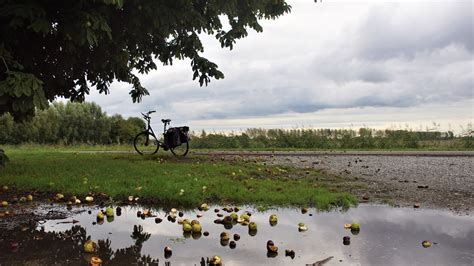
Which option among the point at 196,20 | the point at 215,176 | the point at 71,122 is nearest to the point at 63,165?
the point at 215,176

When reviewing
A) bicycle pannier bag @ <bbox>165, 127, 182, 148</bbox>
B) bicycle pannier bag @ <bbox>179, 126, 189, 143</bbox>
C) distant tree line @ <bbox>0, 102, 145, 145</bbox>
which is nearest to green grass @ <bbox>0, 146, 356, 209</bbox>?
bicycle pannier bag @ <bbox>165, 127, 182, 148</bbox>

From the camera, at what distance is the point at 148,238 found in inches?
236

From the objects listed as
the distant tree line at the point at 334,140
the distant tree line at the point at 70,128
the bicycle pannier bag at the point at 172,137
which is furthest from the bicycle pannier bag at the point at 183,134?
the distant tree line at the point at 70,128

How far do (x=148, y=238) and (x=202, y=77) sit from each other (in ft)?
20.7

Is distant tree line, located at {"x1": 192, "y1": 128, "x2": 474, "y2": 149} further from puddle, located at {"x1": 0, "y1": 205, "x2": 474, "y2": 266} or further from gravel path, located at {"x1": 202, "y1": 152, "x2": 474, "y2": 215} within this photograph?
puddle, located at {"x1": 0, "y1": 205, "x2": 474, "y2": 266}

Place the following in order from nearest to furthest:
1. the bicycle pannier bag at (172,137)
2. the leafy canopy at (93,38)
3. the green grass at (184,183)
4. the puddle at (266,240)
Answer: the puddle at (266,240) → the leafy canopy at (93,38) → the green grass at (184,183) → the bicycle pannier bag at (172,137)

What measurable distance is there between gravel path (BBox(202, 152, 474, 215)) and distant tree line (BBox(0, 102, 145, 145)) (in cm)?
2798

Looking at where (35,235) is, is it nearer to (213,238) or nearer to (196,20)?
(213,238)

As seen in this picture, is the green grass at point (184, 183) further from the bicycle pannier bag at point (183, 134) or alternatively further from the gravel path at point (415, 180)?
the bicycle pannier bag at point (183, 134)

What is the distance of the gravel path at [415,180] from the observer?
28.1 ft

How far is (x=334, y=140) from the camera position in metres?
26.3

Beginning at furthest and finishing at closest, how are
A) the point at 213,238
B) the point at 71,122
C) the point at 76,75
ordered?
the point at 71,122
the point at 76,75
the point at 213,238

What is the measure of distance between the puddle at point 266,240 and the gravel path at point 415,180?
1.16 meters

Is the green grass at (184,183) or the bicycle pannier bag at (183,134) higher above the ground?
the bicycle pannier bag at (183,134)
